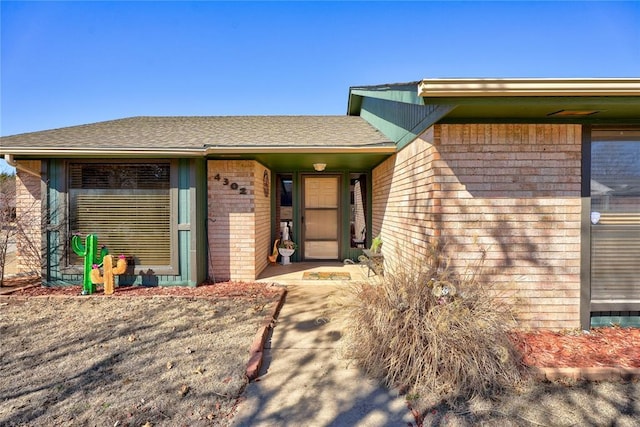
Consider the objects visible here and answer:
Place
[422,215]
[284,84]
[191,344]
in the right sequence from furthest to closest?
[284,84] < [422,215] < [191,344]

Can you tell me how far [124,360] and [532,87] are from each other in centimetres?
438

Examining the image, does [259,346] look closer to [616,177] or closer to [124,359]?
[124,359]

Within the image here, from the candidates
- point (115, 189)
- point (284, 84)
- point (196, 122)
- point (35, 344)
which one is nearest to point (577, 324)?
point (35, 344)

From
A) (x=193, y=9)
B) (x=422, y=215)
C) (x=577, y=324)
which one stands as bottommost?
(x=577, y=324)

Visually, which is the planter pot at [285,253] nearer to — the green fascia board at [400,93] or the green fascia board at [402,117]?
the green fascia board at [402,117]

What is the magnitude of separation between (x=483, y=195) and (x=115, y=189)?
5.78 m

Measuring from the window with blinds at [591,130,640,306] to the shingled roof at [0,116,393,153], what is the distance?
109 inches

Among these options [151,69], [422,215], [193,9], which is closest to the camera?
[422,215]

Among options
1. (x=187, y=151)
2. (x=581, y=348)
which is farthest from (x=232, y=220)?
(x=581, y=348)

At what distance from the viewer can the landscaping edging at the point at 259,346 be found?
2717mm

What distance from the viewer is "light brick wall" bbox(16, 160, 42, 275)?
5.86 meters

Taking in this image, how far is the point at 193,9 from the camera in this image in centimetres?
751

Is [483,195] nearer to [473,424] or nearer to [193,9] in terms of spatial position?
[473,424]

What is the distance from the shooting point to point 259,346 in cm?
312
